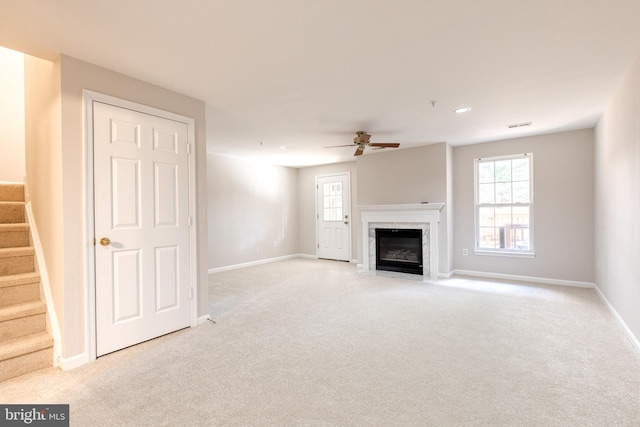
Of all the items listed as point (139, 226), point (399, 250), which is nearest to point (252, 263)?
point (399, 250)

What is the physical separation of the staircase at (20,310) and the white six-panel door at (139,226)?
42cm

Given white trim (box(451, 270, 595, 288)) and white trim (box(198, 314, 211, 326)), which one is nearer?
white trim (box(198, 314, 211, 326))

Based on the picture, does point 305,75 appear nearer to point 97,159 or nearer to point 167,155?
point 167,155

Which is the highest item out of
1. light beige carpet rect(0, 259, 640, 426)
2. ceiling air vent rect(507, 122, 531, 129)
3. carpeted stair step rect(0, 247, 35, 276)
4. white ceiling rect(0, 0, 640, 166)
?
white ceiling rect(0, 0, 640, 166)

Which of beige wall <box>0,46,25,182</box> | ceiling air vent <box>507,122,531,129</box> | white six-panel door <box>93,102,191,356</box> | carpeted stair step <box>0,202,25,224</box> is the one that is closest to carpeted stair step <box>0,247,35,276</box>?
carpeted stair step <box>0,202,25,224</box>

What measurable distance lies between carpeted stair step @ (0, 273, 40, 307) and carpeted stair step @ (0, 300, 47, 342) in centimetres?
5

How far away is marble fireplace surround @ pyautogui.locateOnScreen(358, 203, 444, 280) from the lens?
18.1ft

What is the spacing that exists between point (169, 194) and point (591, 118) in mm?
5489

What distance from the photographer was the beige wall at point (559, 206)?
4672mm

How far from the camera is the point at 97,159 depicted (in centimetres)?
254

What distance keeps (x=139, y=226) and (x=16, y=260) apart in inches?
43.5

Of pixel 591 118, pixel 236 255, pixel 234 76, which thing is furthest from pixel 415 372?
pixel 236 255

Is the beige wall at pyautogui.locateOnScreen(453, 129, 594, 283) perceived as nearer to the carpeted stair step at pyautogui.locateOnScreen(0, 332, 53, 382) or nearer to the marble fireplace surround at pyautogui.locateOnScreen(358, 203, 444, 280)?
the marble fireplace surround at pyautogui.locateOnScreen(358, 203, 444, 280)

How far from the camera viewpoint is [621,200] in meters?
3.13
